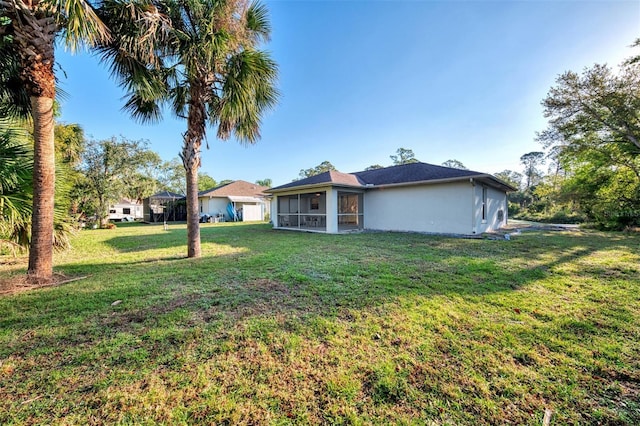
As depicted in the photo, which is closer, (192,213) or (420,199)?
(192,213)

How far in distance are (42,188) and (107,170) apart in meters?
16.4

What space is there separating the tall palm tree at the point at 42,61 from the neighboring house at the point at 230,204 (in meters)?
18.6

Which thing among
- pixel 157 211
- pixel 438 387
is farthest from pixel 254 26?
pixel 157 211

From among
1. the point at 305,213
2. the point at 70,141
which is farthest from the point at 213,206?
the point at 305,213

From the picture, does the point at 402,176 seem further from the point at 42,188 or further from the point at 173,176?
the point at 173,176

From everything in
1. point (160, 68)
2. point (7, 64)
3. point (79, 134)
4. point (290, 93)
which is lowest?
point (7, 64)

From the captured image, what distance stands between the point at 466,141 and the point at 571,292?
16.6 meters

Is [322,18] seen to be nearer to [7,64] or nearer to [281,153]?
[7,64]

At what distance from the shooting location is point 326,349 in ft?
7.66

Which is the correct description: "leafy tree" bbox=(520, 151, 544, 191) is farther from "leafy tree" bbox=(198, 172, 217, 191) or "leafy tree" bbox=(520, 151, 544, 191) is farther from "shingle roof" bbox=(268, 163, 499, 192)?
"leafy tree" bbox=(198, 172, 217, 191)

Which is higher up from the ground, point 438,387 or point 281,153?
point 281,153

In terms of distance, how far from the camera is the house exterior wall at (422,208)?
33.9 ft

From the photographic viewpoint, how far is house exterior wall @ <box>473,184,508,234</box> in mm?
10414

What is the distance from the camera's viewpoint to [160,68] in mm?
5938
